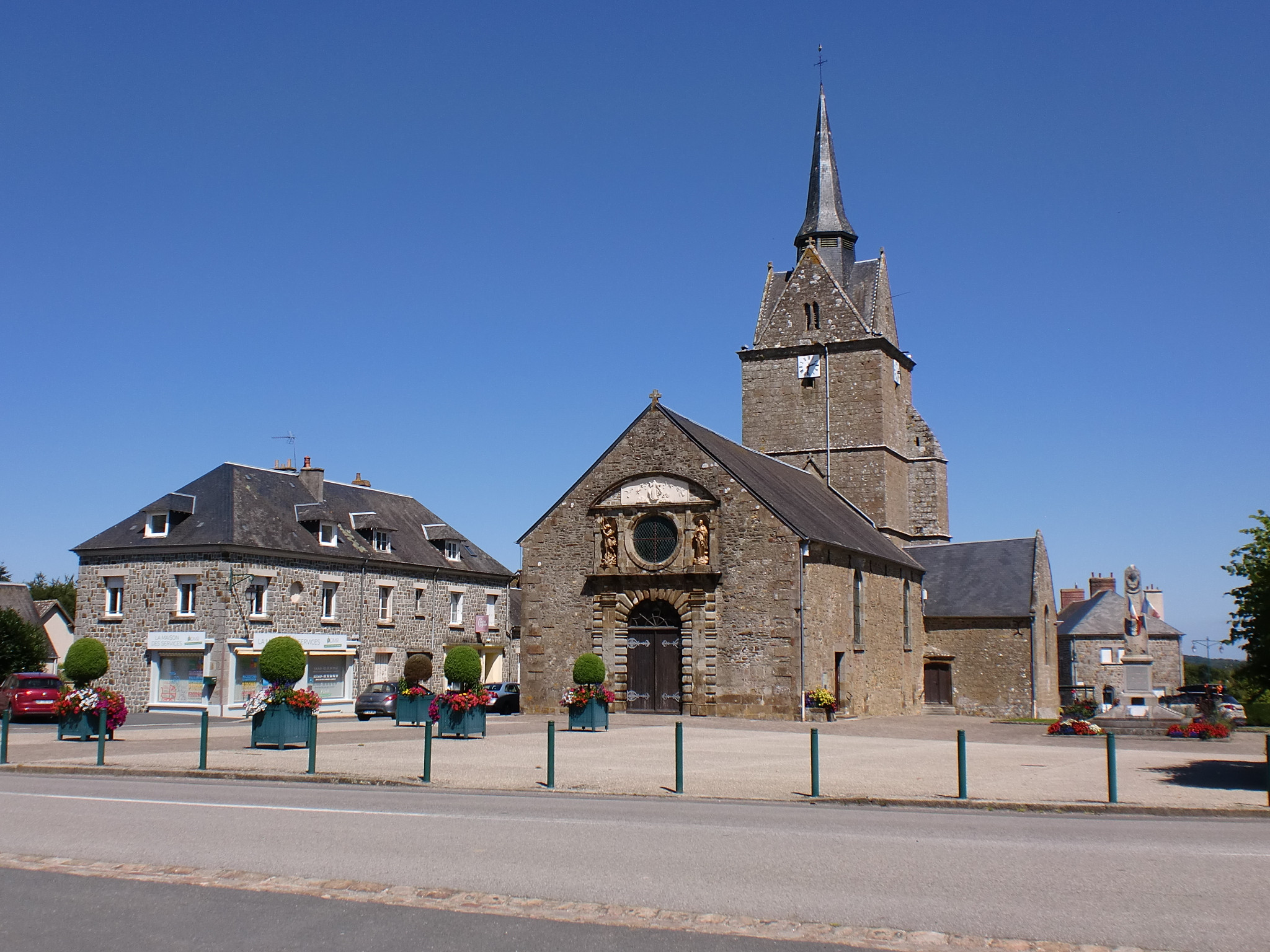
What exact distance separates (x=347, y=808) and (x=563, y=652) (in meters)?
20.3

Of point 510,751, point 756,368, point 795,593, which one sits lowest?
point 510,751

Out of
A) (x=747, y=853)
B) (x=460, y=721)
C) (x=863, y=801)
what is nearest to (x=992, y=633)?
(x=460, y=721)

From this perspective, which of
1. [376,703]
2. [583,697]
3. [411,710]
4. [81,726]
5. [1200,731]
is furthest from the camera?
[376,703]

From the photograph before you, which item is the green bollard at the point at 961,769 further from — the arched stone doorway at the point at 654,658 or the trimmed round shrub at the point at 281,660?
the arched stone doorway at the point at 654,658

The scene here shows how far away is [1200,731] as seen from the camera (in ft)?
77.4

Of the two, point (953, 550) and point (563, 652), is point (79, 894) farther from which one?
point (953, 550)

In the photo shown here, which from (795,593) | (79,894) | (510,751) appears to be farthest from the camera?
(795,593)

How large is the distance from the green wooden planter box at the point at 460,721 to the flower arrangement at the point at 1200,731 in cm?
1425

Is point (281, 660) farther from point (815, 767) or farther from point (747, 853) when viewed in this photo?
point (747, 853)

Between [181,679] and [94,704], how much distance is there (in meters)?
14.6

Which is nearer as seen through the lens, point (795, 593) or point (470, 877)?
point (470, 877)

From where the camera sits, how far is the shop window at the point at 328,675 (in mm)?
38250

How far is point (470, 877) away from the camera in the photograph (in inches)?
315

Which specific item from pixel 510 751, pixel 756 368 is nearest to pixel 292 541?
pixel 756 368
